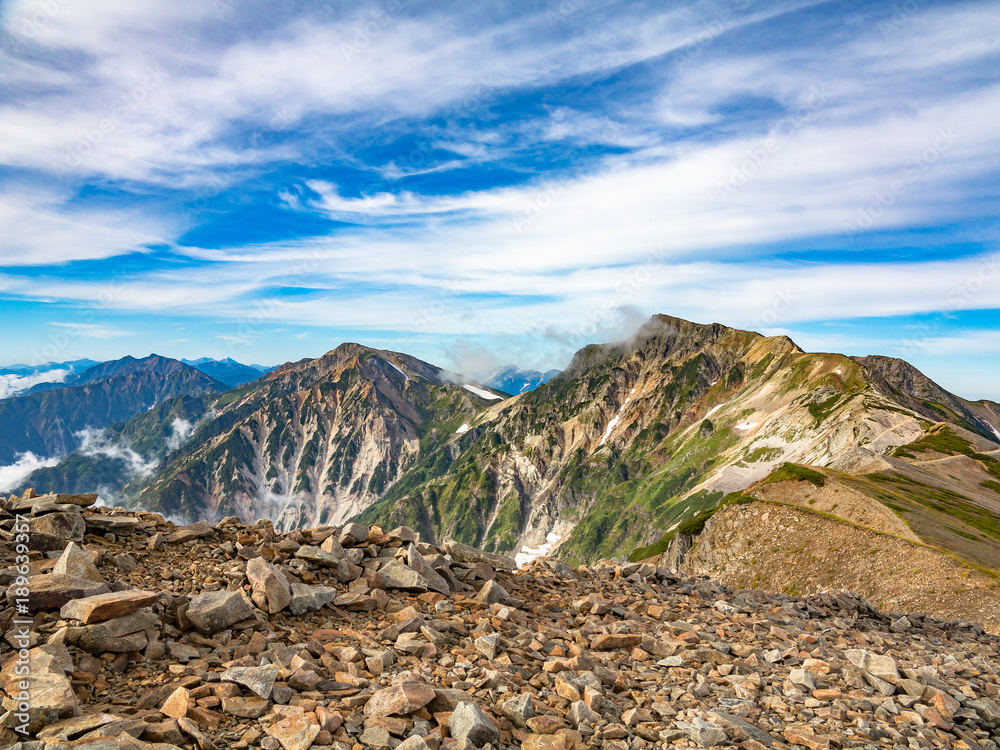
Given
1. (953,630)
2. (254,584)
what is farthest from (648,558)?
(254,584)

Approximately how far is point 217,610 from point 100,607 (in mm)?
2463

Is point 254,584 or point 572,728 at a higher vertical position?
point 254,584

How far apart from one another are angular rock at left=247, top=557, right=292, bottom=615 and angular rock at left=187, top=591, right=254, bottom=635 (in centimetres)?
82

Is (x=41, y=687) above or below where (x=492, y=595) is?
above

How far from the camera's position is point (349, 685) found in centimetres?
1120

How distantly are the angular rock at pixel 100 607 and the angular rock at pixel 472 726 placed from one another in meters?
7.94

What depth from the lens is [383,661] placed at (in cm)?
1232

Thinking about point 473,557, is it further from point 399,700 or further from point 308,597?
point 399,700

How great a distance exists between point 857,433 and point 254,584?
20717 cm

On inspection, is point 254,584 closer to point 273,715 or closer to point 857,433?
point 273,715

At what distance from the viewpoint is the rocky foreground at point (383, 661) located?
961 centimetres

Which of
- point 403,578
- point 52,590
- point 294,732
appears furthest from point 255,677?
point 403,578

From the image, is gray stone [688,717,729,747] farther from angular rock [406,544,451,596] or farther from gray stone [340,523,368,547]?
gray stone [340,523,368,547]

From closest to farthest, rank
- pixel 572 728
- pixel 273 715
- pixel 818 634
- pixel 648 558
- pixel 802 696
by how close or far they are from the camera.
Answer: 1. pixel 273 715
2. pixel 572 728
3. pixel 802 696
4. pixel 818 634
5. pixel 648 558
